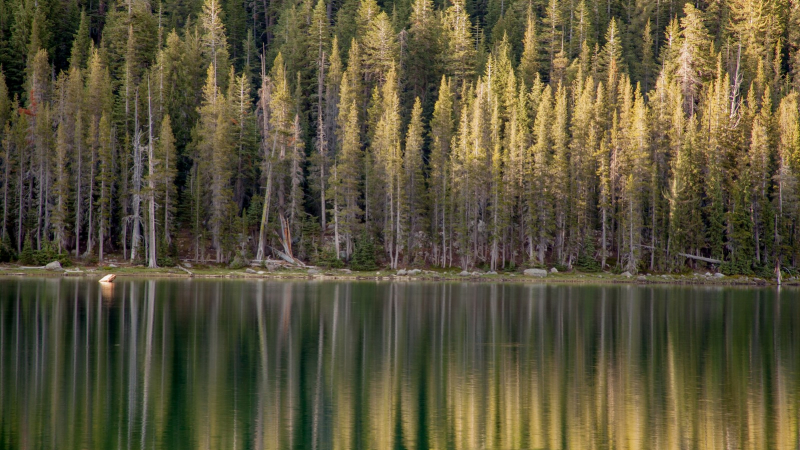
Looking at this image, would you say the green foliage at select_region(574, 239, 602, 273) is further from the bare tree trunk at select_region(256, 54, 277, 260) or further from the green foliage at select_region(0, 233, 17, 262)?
the green foliage at select_region(0, 233, 17, 262)

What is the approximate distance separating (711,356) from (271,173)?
2278 inches

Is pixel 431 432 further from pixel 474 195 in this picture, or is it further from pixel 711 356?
pixel 474 195

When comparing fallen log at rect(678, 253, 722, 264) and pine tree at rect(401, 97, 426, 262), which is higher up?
pine tree at rect(401, 97, 426, 262)

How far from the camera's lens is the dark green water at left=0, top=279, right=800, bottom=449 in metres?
16.8

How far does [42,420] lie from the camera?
1691cm

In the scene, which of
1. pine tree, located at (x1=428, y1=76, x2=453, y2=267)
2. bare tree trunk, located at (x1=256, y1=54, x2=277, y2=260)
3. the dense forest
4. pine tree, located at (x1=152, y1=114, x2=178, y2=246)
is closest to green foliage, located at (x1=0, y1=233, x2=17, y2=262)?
the dense forest

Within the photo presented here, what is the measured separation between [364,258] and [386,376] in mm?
55503

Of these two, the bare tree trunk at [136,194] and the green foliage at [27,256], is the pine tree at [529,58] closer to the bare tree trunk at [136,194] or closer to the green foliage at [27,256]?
the bare tree trunk at [136,194]

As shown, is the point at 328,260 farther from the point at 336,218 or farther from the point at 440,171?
the point at 440,171

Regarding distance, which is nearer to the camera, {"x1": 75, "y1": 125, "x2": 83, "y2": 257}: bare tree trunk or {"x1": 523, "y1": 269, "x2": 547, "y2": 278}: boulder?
{"x1": 75, "y1": 125, "x2": 83, "y2": 257}: bare tree trunk

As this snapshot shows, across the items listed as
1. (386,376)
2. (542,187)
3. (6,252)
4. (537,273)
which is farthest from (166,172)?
(386,376)

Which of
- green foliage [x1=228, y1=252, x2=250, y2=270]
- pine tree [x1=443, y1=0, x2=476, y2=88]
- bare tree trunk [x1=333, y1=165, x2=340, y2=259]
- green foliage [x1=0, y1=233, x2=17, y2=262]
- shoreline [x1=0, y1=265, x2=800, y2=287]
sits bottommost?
shoreline [x1=0, y1=265, x2=800, y2=287]

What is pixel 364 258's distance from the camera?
3093 inches

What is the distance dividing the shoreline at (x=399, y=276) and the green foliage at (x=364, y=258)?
128 centimetres
